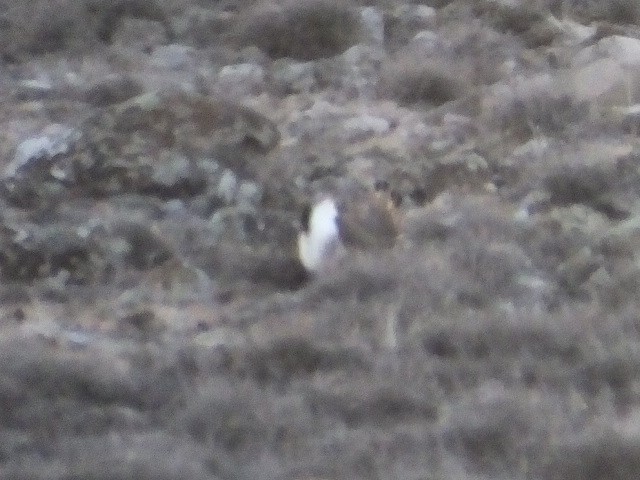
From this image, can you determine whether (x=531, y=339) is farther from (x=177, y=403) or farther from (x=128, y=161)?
(x=128, y=161)

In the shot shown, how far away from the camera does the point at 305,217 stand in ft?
4.35

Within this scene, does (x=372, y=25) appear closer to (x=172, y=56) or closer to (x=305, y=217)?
(x=172, y=56)

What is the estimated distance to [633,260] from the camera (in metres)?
1.19

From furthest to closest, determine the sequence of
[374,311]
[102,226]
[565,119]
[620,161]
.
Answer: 1. [565,119]
2. [620,161]
3. [102,226]
4. [374,311]

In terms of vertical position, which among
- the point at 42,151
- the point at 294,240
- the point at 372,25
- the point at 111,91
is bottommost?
the point at 294,240

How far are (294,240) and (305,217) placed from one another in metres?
0.04

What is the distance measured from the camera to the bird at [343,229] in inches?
48.2

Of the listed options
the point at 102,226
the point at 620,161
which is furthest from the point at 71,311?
the point at 620,161

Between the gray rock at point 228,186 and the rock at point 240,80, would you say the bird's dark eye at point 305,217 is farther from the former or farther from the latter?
the rock at point 240,80

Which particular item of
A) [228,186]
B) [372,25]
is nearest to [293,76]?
[372,25]

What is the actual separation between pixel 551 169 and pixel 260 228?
44 cm

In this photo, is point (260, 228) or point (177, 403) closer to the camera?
point (177, 403)

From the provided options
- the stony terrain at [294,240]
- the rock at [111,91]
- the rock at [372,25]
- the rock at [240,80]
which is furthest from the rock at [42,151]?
the rock at [372,25]

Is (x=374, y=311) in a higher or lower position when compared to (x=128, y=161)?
lower
